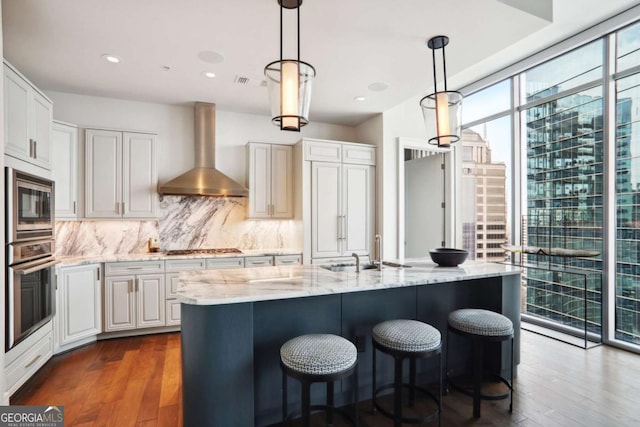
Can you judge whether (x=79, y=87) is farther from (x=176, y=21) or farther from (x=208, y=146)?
(x=176, y=21)

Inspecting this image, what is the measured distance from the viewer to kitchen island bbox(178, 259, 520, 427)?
5.88 ft

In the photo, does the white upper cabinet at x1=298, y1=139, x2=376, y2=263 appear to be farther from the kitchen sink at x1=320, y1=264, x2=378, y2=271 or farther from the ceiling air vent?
the kitchen sink at x1=320, y1=264, x2=378, y2=271

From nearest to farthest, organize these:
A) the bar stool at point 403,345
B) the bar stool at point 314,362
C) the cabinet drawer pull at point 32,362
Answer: the bar stool at point 314,362 < the bar stool at point 403,345 < the cabinet drawer pull at point 32,362

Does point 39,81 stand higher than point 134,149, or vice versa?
point 39,81

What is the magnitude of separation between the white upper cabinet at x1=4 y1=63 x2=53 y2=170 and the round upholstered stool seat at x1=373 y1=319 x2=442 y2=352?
285cm

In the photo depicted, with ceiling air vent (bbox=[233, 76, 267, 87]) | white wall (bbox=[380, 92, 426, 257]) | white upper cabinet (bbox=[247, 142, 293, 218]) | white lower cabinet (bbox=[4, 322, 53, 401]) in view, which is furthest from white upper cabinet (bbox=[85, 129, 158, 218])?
white wall (bbox=[380, 92, 426, 257])

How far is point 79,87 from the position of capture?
148 inches

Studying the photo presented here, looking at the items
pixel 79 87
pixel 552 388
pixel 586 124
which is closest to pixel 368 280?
pixel 552 388

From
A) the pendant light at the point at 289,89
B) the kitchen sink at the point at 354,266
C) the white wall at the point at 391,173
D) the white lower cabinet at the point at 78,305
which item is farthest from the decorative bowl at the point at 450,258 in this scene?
the white lower cabinet at the point at 78,305

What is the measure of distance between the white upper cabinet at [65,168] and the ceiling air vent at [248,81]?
1.92 m

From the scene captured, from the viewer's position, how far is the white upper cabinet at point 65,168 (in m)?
3.50

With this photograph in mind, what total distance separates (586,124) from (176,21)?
164 inches

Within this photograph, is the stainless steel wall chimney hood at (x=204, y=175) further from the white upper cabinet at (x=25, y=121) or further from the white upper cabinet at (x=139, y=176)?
the white upper cabinet at (x=25, y=121)

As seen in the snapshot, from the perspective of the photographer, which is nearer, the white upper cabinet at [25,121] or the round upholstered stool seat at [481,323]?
the round upholstered stool seat at [481,323]
